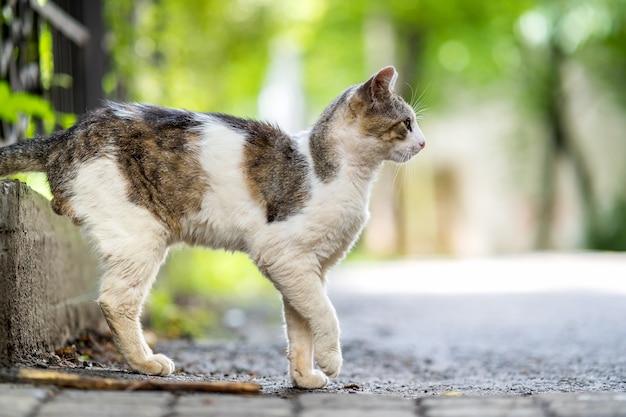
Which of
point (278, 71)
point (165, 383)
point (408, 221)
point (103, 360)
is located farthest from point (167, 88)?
point (278, 71)

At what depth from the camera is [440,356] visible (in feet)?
17.8

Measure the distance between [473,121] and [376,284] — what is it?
31.9 feet

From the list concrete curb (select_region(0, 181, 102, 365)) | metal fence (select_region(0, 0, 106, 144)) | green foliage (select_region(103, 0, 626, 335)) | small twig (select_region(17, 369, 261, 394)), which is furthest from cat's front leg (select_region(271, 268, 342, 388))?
green foliage (select_region(103, 0, 626, 335))

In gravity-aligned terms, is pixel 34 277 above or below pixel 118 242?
below

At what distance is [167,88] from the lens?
344 inches

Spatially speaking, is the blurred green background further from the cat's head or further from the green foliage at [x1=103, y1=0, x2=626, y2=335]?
the cat's head

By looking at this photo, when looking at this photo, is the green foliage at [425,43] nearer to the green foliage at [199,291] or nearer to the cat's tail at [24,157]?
the green foliage at [199,291]

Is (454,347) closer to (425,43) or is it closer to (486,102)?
(425,43)

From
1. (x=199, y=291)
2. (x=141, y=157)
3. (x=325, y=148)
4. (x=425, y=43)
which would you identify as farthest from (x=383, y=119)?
(x=425, y=43)

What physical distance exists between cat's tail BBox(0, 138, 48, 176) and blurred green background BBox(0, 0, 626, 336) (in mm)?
11967

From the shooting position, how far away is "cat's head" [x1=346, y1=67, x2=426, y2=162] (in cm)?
376

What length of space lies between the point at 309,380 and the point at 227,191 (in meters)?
0.90

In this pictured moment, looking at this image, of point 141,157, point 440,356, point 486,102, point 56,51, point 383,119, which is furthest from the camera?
point 486,102

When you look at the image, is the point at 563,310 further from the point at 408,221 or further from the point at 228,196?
the point at 408,221
